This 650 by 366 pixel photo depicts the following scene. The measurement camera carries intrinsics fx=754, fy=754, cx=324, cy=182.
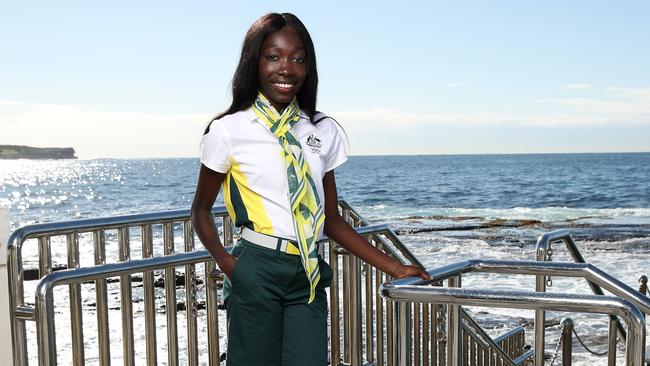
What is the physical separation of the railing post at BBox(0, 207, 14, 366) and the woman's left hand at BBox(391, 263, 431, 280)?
1.66 m

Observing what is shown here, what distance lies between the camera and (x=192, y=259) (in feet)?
10.8

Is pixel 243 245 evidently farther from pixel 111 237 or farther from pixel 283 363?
pixel 111 237

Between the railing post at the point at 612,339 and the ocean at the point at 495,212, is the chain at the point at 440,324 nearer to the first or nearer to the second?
the ocean at the point at 495,212

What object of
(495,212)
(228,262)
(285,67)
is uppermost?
(285,67)

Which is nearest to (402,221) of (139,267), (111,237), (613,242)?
(613,242)

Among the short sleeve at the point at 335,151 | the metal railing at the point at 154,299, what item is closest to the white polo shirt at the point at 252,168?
the short sleeve at the point at 335,151

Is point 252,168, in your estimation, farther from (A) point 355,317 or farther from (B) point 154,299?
(A) point 355,317

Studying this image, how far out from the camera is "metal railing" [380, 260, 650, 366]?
6.66ft

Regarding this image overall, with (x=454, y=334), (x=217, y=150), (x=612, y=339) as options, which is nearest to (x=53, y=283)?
(x=217, y=150)

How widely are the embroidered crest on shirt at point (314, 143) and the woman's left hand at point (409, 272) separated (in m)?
0.49

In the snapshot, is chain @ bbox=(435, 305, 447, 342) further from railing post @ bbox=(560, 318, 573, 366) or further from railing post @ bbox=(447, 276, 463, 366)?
railing post @ bbox=(447, 276, 463, 366)

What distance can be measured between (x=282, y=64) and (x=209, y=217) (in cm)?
61

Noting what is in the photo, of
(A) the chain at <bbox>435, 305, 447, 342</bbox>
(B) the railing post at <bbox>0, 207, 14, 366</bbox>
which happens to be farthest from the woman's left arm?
(A) the chain at <bbox>435, 305, 447, 342</bbox>

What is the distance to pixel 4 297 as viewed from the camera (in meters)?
3.14
